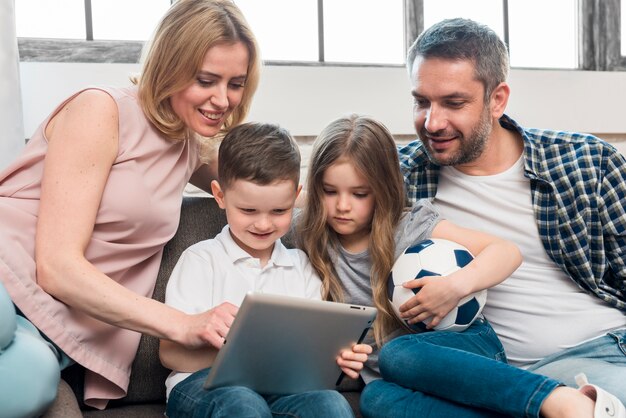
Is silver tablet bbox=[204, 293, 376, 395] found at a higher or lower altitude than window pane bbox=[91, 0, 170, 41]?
lower

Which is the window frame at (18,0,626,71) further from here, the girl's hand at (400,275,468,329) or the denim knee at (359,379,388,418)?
the denim knee at (359,379,388,418)

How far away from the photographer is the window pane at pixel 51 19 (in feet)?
9.35

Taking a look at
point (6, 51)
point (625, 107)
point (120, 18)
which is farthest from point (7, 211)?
point (625, 107)

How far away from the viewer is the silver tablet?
1.43 metres

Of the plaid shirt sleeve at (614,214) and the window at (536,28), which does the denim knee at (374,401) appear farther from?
the window at (536,28)

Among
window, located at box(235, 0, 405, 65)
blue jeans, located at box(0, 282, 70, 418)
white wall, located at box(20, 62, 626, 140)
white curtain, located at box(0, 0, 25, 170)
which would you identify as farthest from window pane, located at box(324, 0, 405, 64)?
blue jeans, located at box(0, 282, 70, 418)

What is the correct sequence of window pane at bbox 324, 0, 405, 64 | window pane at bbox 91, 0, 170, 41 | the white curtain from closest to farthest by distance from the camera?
the white curtain
window pane at bbox 91, 0, 170, 41
window pane at bbox 324, 0, 405, 64

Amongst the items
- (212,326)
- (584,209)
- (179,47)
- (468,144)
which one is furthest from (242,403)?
(584,209)

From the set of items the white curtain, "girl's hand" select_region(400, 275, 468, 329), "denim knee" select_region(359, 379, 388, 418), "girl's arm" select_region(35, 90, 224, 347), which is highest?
the white curtain

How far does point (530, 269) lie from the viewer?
2.03 m

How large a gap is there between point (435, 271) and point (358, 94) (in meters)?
1.41

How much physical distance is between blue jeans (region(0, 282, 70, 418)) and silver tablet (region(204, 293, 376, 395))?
0.30m

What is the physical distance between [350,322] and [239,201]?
→ 388mm

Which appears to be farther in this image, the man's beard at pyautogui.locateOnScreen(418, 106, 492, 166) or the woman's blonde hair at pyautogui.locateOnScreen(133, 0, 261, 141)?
the man's beard at pyautogui.locateOnScreen(418, 106, 492, 166)
